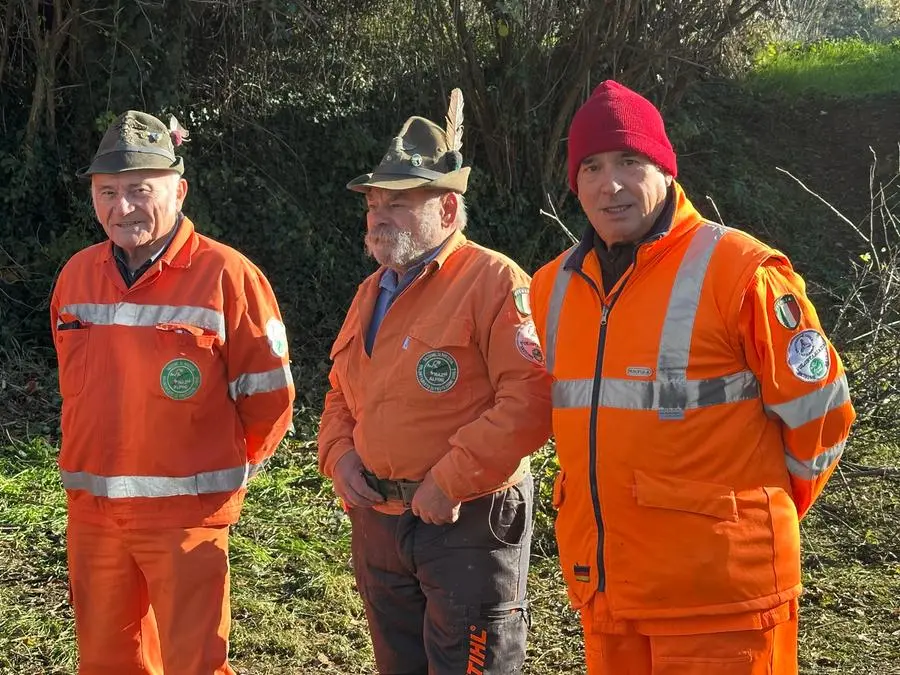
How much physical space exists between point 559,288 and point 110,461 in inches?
63.8

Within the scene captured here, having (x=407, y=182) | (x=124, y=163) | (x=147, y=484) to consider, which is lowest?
(x=147, y=484)

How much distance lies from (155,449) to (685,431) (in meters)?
1.78

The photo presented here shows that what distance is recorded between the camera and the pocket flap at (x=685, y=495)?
241cm

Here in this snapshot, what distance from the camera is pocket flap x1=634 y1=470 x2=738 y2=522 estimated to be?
241cm

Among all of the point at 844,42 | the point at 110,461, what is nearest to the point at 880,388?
the point at 110,461

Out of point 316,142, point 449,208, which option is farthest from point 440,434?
point 316,142

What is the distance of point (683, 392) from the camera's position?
247 centimetres

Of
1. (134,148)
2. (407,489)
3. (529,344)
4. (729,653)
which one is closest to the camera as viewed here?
(729,653)

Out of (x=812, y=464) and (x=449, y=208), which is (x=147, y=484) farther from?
(x=812, y=464)

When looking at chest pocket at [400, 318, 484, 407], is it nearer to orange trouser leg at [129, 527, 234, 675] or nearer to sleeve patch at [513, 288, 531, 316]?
sleeve patch at [513, 288, 531, 316]

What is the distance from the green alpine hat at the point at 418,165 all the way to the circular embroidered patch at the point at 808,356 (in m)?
1.16

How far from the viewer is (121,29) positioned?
8484mm

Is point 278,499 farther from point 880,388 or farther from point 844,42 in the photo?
point 844,42

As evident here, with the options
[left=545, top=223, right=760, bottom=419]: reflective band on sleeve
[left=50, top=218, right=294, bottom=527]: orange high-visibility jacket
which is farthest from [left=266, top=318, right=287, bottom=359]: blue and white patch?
[left=545, top=223, right=760, bottom=419]: reflective band on sleeve
